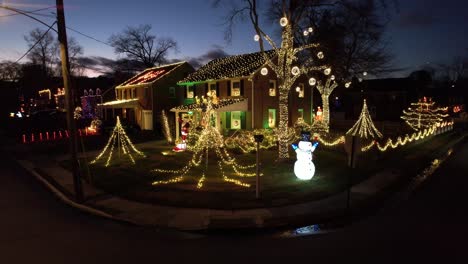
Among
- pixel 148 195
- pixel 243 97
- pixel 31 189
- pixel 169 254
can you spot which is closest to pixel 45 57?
pixel 243 97

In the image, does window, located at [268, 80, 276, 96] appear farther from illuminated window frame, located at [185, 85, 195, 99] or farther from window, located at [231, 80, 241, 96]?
illuminated window frame, located at [185, 85, 195, 99]

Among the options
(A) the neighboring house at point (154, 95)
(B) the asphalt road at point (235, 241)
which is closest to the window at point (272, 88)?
(A) the neighboring house at point (154, 95)

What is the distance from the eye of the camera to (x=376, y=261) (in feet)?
18.9

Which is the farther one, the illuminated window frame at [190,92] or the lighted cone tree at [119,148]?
the illuminated window frame at [190,92]

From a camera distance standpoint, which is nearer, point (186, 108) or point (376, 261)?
point (376, 261)

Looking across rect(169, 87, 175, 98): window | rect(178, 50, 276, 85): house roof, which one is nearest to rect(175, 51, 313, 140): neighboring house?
rect(178, 50, 276, 85): house roof

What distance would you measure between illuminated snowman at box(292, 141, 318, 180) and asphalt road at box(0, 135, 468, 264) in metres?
3.27

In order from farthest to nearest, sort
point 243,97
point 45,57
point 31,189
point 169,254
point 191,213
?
1. point 45,57
2. point 243,97
3. point 31,189
4. point 191,213
5. point 169,254

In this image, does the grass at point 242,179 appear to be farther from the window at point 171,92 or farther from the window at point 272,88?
the window at point 171,92

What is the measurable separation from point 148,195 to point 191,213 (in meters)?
2.30

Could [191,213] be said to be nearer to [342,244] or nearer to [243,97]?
[342,244]

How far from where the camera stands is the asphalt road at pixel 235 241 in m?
6.01

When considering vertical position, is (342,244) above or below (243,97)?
below

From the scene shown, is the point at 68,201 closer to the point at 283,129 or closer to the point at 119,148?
the point at 119,148
